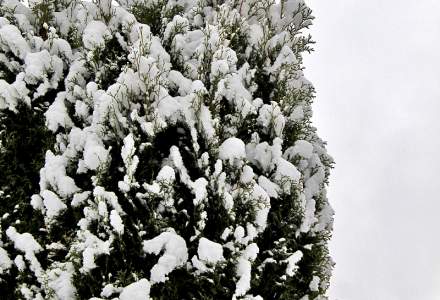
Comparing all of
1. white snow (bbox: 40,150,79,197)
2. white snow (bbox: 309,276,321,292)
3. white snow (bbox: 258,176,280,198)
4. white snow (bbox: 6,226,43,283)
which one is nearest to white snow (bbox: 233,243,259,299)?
white snow (bbox: 258,176,280,198)

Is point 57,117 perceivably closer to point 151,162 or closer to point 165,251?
point 151,162

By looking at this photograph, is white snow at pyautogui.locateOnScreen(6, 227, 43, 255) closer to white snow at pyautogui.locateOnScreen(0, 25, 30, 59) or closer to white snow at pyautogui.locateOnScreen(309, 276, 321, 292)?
white snow at pyautogui.locateOnScreen(0, 25, 30, 59)

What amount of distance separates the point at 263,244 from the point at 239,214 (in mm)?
392

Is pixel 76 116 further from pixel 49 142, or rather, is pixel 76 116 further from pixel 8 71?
pixel 8 71

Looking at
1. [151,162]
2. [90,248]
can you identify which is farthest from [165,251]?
[151,162]

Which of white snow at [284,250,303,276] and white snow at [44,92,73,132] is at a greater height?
white snow at [44,92,73,132]

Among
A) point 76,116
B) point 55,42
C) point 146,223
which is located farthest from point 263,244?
point 55,42

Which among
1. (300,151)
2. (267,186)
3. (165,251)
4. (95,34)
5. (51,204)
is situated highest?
(95,34)

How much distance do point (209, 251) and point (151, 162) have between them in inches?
33.0

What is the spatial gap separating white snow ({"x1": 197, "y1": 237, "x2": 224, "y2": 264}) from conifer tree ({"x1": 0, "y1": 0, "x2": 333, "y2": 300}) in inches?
0.4

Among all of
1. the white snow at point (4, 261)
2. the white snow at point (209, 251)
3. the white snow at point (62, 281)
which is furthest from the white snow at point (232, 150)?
the white snow at point (4, 261)

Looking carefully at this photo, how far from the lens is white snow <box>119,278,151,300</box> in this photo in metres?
3.20

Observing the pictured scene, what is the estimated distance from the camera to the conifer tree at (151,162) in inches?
134

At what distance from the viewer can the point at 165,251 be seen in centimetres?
331
